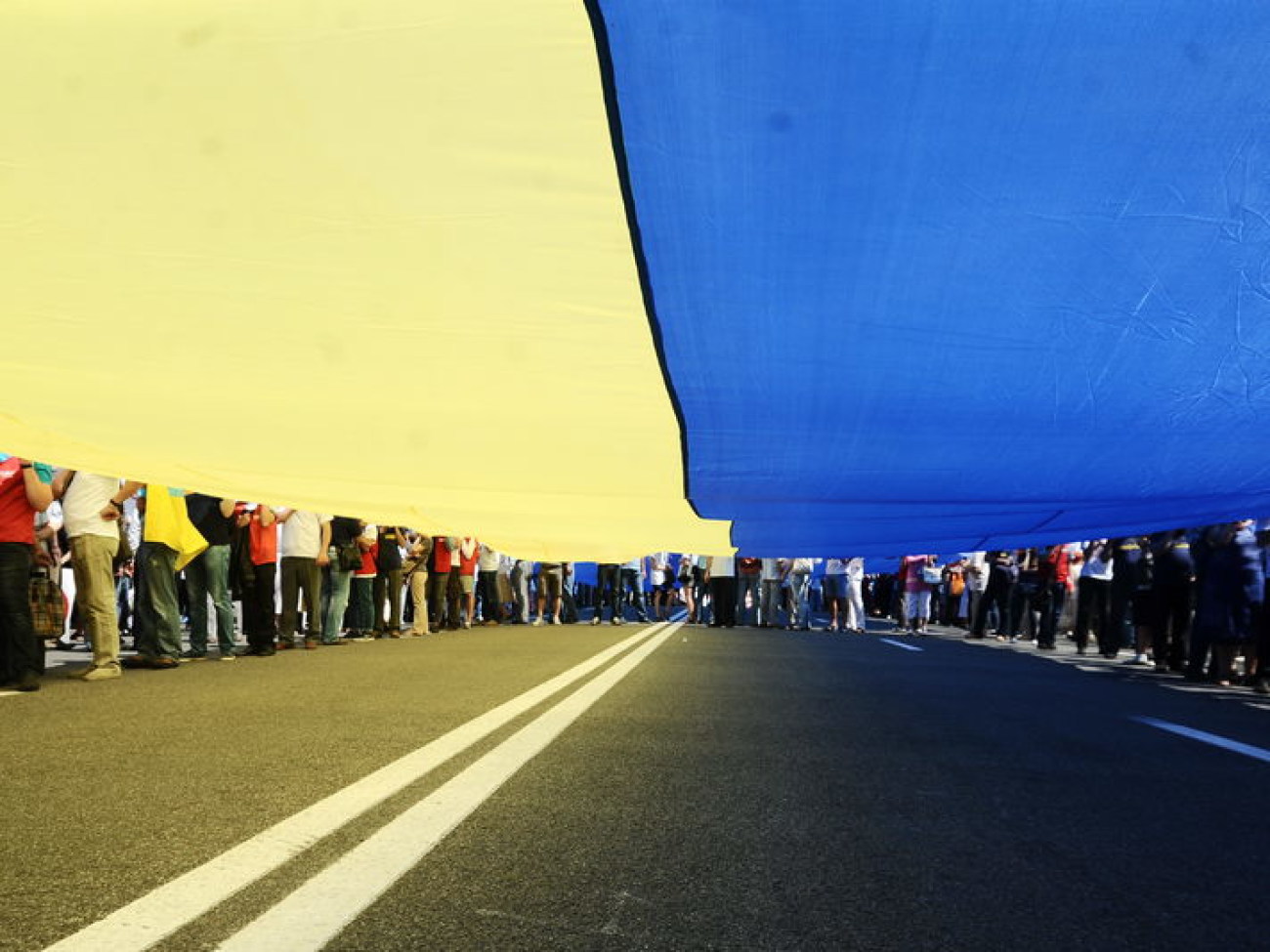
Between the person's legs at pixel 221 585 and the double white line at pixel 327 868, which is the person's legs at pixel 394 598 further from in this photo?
the double white line at pixel 327 868

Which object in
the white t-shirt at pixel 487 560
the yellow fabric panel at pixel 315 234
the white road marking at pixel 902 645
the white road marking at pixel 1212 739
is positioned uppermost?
the yellow fabric panel at pixel 315 234

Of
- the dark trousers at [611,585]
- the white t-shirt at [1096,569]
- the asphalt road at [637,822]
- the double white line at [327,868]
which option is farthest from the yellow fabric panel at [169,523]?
the dark trousers at [611,585]

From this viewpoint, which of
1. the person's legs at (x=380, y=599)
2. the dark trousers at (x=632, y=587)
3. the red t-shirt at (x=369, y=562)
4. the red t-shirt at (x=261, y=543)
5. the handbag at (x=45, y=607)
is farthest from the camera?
the dark trousers at (x=632, y=587)

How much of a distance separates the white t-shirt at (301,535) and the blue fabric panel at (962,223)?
28.6ft

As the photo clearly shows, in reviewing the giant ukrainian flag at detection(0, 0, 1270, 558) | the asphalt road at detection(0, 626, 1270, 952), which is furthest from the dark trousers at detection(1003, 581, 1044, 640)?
the giant ukrainian flag at detection(0, 0, 1270, 558)

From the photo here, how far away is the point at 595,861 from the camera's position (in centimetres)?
379

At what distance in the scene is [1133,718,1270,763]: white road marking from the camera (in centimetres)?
666

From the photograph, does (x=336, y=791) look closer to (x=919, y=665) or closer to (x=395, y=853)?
(x=395, y=853)

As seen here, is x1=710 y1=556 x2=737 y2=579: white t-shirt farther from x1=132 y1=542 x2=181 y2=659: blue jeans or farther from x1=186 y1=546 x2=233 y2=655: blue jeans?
x1=132 y1=542 x2=181 y2=659: blue jeans

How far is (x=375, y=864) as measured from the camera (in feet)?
11.9

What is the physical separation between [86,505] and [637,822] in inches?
264

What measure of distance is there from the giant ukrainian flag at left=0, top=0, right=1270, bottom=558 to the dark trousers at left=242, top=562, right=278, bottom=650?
21.6ft

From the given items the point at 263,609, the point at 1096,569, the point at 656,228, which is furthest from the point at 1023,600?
the point at 656,228

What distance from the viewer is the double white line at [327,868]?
2.91 m
